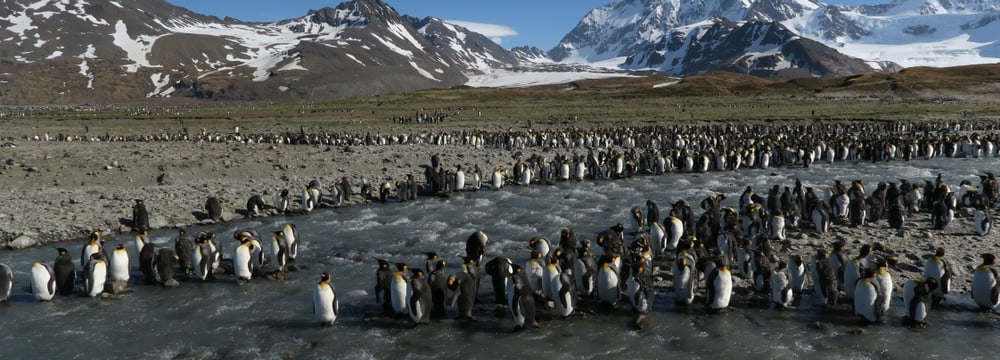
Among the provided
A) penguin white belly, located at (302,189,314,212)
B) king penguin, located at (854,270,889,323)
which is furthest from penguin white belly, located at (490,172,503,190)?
king penguin, located at (854,270,889,323)

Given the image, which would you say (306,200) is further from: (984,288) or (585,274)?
Result: (984,288)

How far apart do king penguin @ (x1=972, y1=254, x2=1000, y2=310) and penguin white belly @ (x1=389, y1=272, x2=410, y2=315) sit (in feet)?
28.3

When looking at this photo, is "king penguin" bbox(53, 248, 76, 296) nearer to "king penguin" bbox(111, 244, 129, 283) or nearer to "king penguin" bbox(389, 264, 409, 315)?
"king penguin" bbox(111, 244, 129, 283)

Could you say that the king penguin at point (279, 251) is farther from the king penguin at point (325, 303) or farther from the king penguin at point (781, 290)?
the king penguin at point (781, 290)

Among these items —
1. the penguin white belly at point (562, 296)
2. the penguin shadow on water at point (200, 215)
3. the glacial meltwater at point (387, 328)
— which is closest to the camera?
the glacial meltwater at point (387, 328)

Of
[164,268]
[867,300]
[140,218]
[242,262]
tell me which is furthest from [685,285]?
[140,218]

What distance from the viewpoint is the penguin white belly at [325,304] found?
9.67 metres

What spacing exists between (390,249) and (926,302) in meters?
9.95

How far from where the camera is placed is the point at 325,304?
9688 mm

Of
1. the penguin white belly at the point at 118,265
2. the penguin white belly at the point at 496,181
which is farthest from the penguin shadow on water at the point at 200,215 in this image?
the penguin white belly at the point at 496,181

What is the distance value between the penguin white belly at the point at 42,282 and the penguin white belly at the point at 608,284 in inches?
357

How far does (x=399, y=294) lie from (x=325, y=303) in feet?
3.61

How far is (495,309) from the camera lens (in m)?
10.4

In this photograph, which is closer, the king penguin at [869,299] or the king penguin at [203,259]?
the king penguin at [869,299]
